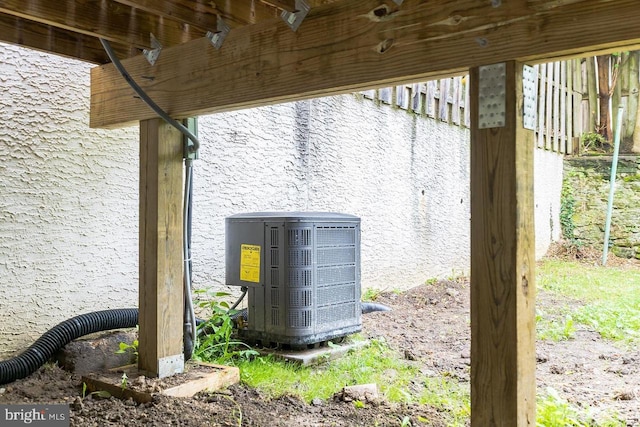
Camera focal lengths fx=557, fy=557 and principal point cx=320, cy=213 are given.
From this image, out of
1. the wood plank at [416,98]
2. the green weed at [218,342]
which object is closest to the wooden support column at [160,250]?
the green weed at [218,342]

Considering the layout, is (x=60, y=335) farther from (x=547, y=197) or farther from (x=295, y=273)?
(x=547, y=197)

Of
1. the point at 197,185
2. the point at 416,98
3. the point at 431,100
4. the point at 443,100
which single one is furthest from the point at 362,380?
the point at 443,100

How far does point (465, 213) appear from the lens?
8.01 metres

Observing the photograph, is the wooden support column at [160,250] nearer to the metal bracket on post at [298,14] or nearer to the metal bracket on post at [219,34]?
the metal bracket on post at [219,34]

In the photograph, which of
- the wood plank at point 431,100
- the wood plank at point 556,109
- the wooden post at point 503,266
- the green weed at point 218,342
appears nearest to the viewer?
the wooden post at point 503,266

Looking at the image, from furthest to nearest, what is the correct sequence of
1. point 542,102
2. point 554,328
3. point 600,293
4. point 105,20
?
point 542,102
point 600,293
point 554,328
point 105,20

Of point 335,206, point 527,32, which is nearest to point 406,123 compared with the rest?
point 335,206

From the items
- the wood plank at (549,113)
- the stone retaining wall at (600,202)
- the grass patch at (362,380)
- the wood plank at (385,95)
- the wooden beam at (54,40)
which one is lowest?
the grass patch at (362,380)

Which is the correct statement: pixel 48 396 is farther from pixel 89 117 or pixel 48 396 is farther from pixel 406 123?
pixel 406 123

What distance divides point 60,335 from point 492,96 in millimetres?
2791

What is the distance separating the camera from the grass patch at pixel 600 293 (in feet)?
16.0

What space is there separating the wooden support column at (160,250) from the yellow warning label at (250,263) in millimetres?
895

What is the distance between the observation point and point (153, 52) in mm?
3020

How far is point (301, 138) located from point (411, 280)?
257 cm
